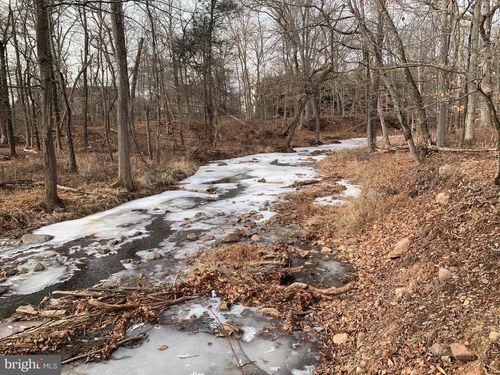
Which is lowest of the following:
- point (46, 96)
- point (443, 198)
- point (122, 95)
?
point (443, 198)

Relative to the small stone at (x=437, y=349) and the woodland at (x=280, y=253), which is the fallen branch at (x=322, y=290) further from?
the small stone at (x=437, y=349)

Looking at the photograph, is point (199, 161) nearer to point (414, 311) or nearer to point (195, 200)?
point (195, 200)

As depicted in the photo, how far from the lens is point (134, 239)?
797 centimetres

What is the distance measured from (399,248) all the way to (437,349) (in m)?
2.68

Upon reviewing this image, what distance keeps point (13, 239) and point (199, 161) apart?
42.1 feet

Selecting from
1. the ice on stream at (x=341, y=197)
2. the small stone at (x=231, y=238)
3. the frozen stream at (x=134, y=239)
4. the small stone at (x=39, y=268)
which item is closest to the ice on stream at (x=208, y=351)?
the frozen stream at (x=134, y=239)

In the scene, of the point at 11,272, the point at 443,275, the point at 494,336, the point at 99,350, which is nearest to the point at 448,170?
the point at 443,275

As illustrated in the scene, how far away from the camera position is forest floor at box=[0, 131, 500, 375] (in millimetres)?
3355

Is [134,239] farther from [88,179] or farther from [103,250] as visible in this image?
[88,179]

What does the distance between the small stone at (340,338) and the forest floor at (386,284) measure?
0.04 ft

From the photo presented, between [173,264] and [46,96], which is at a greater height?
[46,96]

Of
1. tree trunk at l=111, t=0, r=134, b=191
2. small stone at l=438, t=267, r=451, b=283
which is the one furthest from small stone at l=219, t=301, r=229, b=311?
tree trunk at l=111, t=0, r=134, b=191

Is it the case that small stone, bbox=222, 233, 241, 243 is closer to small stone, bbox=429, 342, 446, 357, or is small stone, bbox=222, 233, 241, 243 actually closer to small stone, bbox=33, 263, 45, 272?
small stone, bbox=33, 263, 45, 272

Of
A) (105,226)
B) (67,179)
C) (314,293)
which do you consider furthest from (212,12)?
(314,293)
